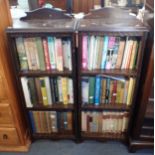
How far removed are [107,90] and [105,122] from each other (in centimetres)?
32

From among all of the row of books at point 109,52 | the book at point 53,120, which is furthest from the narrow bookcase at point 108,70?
the book at point 53,120

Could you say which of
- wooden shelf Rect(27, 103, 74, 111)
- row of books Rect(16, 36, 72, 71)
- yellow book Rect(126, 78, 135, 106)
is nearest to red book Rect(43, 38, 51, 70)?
row of books Rect(16, 36, 72, 71)

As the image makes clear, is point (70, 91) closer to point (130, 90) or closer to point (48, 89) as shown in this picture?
point (48, 89)

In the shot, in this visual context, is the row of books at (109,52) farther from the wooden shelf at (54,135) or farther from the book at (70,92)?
the wooden shelf at (54,135)

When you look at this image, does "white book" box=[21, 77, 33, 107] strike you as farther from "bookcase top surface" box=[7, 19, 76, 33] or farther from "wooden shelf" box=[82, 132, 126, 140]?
"wooden shelf" box=[82, 132, 126, 140]

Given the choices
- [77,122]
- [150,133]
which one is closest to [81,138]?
[77,122]

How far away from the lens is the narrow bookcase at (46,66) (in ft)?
3.73

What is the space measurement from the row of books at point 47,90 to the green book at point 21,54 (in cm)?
9

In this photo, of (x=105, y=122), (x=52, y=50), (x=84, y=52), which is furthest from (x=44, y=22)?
(x=105, y=122)

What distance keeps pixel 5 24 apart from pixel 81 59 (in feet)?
1.75

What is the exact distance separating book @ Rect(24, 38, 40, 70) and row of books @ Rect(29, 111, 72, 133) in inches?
16.5

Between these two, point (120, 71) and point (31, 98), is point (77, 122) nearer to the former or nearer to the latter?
point (31, 98)

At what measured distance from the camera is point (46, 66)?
1268mm

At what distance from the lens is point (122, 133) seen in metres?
1.58
